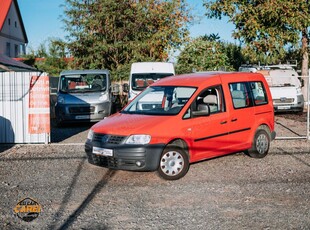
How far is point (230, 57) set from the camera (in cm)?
2906

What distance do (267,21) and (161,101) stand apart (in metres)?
13.6

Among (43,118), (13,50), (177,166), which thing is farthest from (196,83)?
(13,50)

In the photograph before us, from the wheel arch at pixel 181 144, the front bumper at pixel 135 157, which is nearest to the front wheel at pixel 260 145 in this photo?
the wheel arch at pixel 181 144

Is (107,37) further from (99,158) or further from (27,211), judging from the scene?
(27,211)

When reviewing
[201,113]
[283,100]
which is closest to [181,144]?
[201,113]

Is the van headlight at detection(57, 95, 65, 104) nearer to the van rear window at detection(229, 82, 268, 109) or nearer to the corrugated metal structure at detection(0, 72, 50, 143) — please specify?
the corrugated metal structure at detection(0, 72, 50, 143)

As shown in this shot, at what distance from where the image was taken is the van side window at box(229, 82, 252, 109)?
938cm

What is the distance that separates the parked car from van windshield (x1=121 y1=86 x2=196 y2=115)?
6993mm

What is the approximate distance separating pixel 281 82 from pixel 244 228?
592 inches

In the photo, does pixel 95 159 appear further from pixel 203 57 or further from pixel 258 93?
pixel 203 57

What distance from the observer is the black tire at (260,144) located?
32.4ft

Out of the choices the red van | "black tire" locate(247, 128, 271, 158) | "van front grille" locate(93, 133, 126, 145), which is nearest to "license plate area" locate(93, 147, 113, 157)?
the red van

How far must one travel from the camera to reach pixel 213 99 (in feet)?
29.7

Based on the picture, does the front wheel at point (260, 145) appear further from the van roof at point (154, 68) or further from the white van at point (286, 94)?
the white van at point (286, 94)
